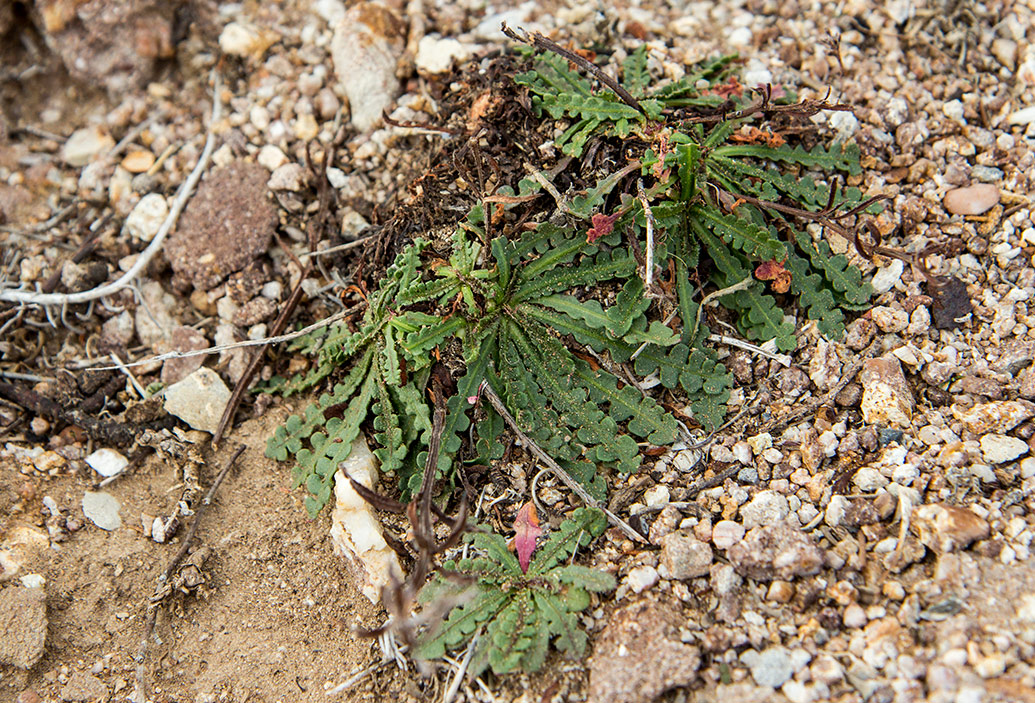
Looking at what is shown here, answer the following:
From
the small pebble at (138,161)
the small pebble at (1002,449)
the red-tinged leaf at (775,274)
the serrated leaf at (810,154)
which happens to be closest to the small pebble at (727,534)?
the small pebble at (1002,449)

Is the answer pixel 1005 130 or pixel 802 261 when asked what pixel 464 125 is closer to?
pixel 802 261

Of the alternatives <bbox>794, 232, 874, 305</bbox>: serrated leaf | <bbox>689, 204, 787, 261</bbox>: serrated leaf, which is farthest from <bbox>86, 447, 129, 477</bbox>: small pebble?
<bbox>794, 232, 874, 305</bbox>: serrated leaf

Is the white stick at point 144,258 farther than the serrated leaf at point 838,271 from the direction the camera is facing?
Yes

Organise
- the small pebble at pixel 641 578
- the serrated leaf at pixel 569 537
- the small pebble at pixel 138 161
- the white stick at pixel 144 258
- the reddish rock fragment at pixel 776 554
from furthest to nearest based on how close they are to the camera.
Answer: the small pebble at pixel 138 161 < the white stick at pixel 144 258 < the serrated leaf at pixel 569 537 < the small pebble at pixel 641 578 < the reddish rock fragment at pixel 776 554

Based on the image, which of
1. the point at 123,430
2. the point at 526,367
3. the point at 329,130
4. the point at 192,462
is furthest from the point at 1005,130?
the point at 123,430

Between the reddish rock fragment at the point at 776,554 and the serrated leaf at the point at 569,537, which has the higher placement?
the reddish rock fragment at the point at 776,554

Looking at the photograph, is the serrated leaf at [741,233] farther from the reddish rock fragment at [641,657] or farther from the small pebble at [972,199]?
the reddish rock fragment at [641,657]

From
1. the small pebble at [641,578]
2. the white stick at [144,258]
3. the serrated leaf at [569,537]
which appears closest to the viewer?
the small pebble at [641,578]
